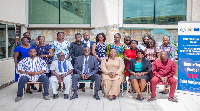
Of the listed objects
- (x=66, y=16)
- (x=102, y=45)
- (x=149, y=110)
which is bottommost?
(x=149, y=110)

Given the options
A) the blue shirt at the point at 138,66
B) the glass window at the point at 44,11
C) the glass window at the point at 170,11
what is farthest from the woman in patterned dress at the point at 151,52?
the glass window at the point at 44,11

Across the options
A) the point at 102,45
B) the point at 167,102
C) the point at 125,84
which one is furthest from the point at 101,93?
the point at 167,102

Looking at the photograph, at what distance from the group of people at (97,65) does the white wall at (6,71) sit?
1.22 meters

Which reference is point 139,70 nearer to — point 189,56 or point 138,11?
point 189,56

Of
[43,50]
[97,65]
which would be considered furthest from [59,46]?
[97,65]

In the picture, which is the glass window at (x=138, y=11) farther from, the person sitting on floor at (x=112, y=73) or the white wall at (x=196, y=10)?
the person sitting on floor at (x=112, y=73)

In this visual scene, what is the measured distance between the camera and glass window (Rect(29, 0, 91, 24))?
1209 cm

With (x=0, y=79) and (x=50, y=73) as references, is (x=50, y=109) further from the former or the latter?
(x=0, y=79)

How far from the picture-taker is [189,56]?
8008 mm

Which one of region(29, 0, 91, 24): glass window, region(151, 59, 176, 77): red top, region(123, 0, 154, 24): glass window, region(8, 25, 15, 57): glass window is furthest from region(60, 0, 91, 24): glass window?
region(151, 59, 176, 77): red top

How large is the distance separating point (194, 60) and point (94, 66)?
109 inches

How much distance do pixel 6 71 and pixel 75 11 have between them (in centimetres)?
413

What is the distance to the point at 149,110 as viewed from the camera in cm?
648

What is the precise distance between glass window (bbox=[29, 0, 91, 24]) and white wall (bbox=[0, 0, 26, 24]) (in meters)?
0.63
